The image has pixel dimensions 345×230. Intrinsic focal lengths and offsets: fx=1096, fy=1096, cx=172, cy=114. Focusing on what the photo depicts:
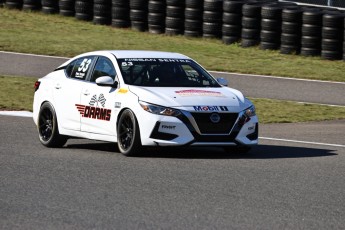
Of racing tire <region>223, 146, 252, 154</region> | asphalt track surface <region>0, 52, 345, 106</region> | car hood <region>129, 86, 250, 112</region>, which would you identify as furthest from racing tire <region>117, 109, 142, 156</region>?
asphalt track surface <region>0, 52, 345, 106</region>

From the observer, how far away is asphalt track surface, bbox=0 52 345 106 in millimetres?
22484

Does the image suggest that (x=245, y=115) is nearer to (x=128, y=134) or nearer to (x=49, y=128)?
(x=128, y=134)

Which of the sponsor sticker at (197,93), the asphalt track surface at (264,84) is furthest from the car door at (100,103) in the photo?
the asphalt track surface at (264,84)

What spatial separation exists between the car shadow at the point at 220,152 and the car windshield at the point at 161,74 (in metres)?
0.90

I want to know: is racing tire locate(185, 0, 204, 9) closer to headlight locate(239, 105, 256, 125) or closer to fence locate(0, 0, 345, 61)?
fence locate(0, 0, 345, 61)

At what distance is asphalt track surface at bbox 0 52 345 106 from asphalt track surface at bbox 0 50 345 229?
636 cm

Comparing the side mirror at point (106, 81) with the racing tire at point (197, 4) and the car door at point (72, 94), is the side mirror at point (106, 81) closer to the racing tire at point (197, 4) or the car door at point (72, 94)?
the car door at point (72, 94)

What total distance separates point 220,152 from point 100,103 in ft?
5.70

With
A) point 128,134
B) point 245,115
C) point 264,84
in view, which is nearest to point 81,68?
point 128,134

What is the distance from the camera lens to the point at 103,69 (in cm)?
1477

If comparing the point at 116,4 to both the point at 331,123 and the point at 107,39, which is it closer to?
the point at 107,39

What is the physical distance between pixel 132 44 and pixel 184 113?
15764 mm

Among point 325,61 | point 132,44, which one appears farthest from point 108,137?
point 132,44

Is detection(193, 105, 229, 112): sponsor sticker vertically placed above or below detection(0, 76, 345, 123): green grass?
above
